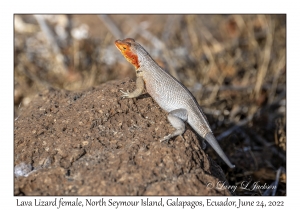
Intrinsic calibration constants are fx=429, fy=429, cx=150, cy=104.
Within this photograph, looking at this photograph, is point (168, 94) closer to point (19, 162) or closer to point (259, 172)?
point (19, 162)

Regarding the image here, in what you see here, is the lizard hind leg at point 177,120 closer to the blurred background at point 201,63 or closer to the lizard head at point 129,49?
the lizard head at point 129,49

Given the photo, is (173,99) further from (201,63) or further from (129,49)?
(201,63)

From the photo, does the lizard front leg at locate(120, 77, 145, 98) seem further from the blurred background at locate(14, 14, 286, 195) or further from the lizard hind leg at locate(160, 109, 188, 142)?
the blurred background at locate(14, 14, 286, 195)

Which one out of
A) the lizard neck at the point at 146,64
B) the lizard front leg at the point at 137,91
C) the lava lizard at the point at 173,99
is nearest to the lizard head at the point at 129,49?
the lizard neck at the point at 146,64

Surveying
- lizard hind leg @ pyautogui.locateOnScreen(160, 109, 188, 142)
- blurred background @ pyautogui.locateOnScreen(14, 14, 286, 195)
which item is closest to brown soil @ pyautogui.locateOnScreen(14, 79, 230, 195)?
lizard hind leg @ pyautogui.locateOnScreen(160, 109, 188, 142)

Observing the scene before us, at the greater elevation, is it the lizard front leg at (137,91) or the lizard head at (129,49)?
the lizard head at (129,49)

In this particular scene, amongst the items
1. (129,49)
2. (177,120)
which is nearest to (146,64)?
(129,49)

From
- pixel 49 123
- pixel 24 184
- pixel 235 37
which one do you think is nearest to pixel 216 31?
pixel 235 37
